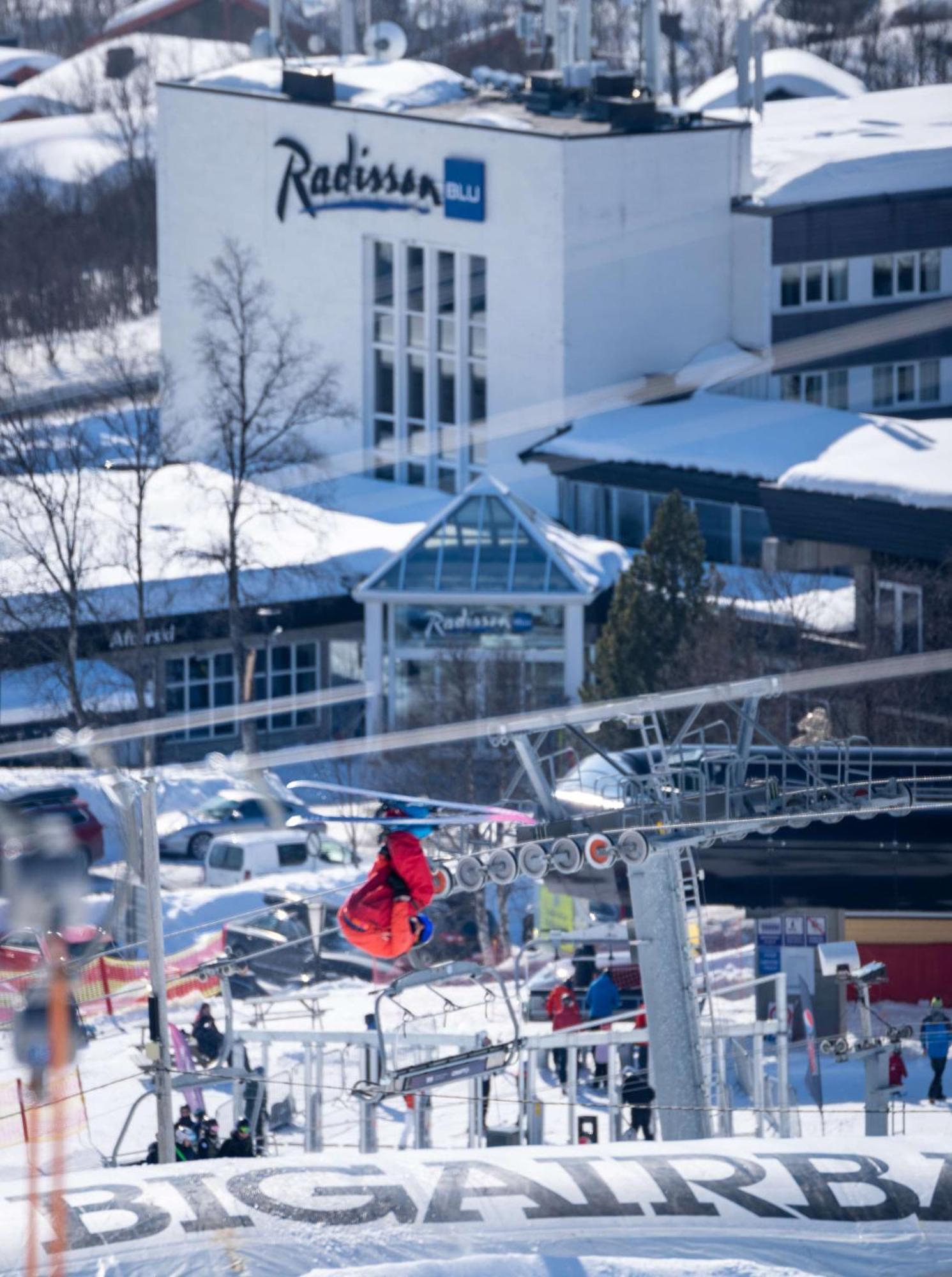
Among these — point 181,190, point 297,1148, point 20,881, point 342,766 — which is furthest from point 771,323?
point 20,881

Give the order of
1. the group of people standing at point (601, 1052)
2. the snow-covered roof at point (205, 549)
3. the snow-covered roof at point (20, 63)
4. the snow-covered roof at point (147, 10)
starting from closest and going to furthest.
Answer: the group of people standing at point (601, 1052)
the snow-covered roof at point (205, 549)
the snow-covered roof at point (20, 63)
the snow-covered roof at point (147, 10)

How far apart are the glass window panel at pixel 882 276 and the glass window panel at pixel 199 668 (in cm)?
1796

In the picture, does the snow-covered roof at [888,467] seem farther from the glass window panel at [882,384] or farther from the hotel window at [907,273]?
the hotel window at [907,273]

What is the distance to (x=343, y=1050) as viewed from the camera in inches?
689

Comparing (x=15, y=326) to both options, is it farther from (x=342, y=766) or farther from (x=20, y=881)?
(x=20, y=881)

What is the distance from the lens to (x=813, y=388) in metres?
47.0

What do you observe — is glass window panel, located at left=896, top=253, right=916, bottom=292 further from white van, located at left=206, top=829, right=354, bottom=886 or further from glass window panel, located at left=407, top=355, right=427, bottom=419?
white van, located at left=206, top=829, right=354, bottom=886

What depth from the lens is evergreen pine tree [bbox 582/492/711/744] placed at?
102 feet

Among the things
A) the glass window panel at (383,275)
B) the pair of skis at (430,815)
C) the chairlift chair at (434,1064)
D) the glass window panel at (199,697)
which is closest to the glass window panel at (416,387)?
the glass window panel at (383,275)

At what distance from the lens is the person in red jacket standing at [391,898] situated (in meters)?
13.0

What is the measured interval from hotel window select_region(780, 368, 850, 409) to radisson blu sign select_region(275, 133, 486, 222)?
7.31m

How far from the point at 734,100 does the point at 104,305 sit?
19.5m

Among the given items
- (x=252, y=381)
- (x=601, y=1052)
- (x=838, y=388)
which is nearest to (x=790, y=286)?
(x=838, y=388)

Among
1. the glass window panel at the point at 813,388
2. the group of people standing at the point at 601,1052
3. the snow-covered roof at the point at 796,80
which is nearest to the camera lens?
the group of people standing at the point at 601,1052
